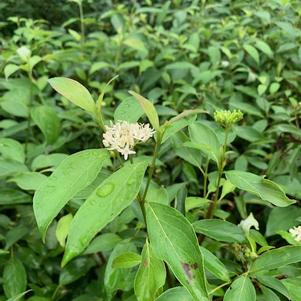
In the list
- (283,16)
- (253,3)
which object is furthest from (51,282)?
(253,3)

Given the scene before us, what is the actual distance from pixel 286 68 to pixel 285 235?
100 centimetres

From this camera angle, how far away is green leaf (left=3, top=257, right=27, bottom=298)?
102 cm

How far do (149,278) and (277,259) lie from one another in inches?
8.2

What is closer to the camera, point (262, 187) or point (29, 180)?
point (262, 187)

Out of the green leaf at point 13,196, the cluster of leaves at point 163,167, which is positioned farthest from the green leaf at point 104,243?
the green leaf at point 13,196

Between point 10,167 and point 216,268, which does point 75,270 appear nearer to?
point 10,167

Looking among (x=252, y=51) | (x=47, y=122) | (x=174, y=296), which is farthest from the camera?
(x=252, y=51)

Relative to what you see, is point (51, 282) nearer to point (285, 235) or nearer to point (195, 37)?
point (285, 235)

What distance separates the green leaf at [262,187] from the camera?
0.70 metres

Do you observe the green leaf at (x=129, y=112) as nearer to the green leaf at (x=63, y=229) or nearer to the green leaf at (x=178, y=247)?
the green leaf at (x=178, y=247)

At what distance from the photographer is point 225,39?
6.08 ft

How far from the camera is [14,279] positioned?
1033 millimetres

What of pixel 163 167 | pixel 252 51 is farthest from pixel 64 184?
pixel 252 51

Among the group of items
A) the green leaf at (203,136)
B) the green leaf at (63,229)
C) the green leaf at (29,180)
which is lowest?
the green leaf at (63,229)
